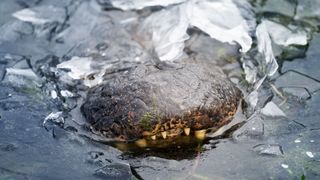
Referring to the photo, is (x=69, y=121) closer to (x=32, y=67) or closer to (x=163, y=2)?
(x=32, y=67)

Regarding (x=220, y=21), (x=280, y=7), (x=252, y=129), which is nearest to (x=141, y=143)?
(x=252, y=129)

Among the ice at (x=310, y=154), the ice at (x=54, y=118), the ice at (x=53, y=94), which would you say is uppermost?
the ice at (x=54, y=118)

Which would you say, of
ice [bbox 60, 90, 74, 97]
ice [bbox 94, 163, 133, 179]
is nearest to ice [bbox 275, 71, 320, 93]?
ice [bbox 94, 163, 133, 179]

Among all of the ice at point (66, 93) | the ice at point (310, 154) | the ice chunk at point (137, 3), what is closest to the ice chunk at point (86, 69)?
the ice at point (66, 93)

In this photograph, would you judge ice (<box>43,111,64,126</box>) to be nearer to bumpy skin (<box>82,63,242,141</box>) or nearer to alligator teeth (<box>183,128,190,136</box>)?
bumpy skin (<box>82,63,242,141</box>)

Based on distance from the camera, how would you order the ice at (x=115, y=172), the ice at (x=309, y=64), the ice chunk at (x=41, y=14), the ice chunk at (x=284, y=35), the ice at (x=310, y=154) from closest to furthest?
the ice at (x=115, y=172)
the ice at (x=310, y=154)
the ice at (x=309, y=64)
the ice chunk at (x=284, y=35)
the ice chunk at (x=41, y=14)

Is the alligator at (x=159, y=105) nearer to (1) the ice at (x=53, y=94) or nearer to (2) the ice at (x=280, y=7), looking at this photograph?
(1) the ice at (x=53, y=94)
